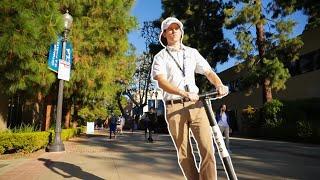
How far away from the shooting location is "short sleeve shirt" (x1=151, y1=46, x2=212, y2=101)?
425 centimetres

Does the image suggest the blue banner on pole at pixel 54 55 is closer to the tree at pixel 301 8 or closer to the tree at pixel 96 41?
the tree at pixel 96 41

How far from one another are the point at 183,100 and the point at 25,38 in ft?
30.8

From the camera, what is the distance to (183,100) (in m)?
4.26

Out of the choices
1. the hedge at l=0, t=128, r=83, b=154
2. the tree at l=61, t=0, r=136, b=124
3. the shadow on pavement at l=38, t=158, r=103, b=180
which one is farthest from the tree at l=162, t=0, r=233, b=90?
the shadow on pavement at l=38, t=158, r=103, b=180

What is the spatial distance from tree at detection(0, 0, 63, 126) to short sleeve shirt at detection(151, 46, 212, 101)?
29.6 feet

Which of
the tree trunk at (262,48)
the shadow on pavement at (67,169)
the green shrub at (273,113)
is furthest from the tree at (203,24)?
the shadow on pavement at (67,169)

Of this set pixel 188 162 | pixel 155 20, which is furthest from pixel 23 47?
pixel 155 20

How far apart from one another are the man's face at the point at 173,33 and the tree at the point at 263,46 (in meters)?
23.6

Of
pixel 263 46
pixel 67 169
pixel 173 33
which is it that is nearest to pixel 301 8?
pixel 263 46

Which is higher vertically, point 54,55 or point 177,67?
point 54,55

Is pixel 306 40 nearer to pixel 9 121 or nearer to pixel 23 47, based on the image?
pixel 9 121

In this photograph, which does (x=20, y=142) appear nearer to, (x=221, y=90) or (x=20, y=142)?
(x=20, y=142)

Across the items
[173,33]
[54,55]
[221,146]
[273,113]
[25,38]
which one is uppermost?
[25,38]

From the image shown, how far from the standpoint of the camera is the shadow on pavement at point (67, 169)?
783 cm
